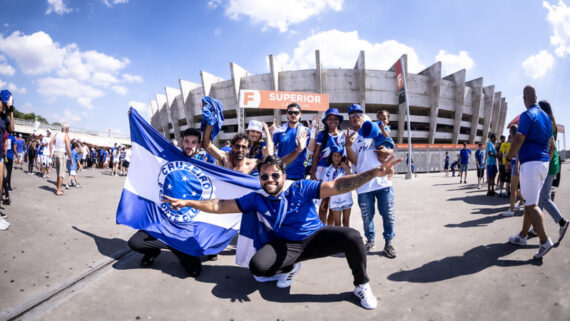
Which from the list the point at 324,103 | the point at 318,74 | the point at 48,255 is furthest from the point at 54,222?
the point at 318,74

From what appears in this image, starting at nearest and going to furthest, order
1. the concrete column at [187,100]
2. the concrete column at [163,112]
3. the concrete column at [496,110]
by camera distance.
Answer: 1. the concrete column at [187,100]
2. the concrete column at [496,110]
3. the concrete column at [163,112]

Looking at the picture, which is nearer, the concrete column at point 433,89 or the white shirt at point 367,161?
the white shirt at point 367,161

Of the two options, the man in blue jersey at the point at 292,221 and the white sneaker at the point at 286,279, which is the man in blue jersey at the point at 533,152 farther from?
the white sneaker at the point at 286,279

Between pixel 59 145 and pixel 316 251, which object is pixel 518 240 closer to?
pixel 316 251

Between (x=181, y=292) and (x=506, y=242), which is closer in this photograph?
(x=181, y=292)

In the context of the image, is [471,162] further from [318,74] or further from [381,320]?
[381,320]

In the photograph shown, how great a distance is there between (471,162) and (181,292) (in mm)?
31165

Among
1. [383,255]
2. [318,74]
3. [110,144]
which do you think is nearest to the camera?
[383,255]

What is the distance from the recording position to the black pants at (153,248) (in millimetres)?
3023

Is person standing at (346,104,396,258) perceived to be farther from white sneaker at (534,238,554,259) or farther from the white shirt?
white sneaker at (534,238,554,259)

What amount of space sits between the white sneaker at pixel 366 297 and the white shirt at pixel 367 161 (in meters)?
1.39

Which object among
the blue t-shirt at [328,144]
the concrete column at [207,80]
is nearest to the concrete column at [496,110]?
the concrete column at [207,80]

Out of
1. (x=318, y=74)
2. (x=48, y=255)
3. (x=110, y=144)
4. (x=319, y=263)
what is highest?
(x=318, y=74)

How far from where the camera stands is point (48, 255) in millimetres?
3195
